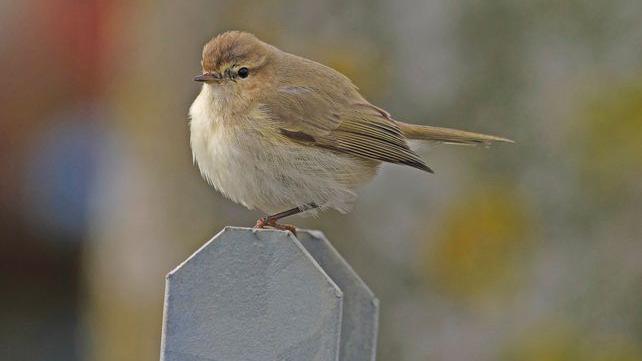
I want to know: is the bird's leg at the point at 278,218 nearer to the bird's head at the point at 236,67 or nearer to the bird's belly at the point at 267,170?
the bird's belly at the point at 267,170

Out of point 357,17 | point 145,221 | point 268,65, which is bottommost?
point 145,221

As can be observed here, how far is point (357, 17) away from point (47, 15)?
2.79m

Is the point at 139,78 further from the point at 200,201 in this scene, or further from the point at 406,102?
the point at 406,102

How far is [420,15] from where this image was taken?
3881 millimetres

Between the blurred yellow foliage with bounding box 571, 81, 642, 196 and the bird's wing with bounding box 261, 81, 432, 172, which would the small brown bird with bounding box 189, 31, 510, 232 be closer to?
the bird's wing with bounding box 261, 81, 432, 172

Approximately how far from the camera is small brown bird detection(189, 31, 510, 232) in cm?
272

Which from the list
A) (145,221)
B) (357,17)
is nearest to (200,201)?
(145,221)

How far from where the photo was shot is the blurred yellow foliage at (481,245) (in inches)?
147

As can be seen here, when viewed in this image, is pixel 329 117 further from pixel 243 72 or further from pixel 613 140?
pixel 613 140

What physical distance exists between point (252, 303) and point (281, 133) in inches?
41.8

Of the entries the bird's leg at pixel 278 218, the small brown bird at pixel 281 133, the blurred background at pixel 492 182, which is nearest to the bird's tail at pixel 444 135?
the small brown bird at pixel 281 133

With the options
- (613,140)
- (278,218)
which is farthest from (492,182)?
(278,218)

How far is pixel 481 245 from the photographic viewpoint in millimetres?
3742

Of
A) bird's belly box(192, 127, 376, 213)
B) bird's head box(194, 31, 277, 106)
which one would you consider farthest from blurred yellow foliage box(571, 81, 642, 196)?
bird's head box(194, 31, 277, 106)
